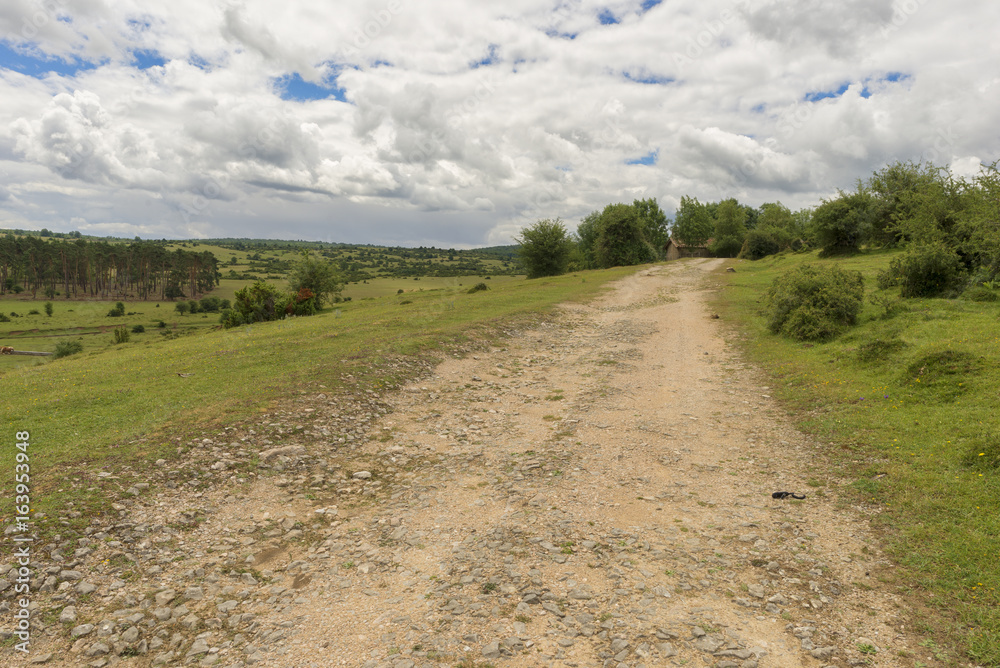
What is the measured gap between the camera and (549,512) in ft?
28.0

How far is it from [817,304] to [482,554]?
20.6 metres

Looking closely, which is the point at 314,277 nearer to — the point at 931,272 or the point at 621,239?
the point at 621,239

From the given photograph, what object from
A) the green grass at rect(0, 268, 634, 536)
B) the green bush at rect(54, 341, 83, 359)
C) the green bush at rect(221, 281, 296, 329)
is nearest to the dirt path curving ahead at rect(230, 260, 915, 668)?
the green grass at rect(0, 268, 634, 536)

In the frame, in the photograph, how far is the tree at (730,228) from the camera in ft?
320

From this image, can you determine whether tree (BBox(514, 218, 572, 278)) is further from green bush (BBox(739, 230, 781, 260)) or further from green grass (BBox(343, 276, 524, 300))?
green bush (BBox(739, 230, 781, 260))

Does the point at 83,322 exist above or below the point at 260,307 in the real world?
below

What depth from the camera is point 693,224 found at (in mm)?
101375

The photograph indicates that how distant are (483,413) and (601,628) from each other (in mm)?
8849

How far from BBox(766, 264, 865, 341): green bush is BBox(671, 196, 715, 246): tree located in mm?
85668

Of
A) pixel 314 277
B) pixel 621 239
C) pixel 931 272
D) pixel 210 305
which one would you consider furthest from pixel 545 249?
pixel 210 305

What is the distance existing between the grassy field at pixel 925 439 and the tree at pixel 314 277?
51.0 meters

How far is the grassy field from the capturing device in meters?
5.90

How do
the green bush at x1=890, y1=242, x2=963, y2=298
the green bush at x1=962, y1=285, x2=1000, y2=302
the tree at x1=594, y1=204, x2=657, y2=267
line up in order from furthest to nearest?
the tree at x1=594, y1=204, x2=657, y2=267 → the green bush at x1=890, y1=242, x2=963, y2=298 → the green bush at x1=962, y1=285, x2=1000, y2=302

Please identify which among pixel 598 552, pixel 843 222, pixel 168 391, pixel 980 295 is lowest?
pixel 598 552
